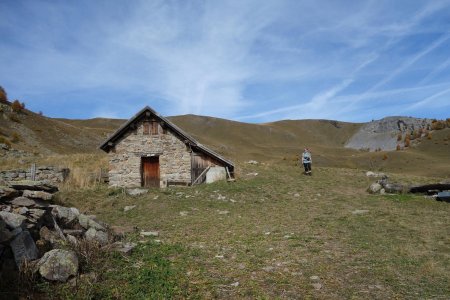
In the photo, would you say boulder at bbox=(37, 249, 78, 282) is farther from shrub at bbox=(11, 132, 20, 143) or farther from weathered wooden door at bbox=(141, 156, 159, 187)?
shrub at bbox=(11, 132, 20, 143)

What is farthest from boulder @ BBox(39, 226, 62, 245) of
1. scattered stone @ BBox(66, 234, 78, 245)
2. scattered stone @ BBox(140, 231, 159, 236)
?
scattered stone @ BBox(140, 231, 159, 236)

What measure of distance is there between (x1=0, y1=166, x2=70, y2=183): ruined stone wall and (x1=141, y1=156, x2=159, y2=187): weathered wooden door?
185 inches

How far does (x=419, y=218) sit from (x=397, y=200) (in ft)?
12.2

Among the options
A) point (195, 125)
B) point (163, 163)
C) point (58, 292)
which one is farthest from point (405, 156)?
point (195, 125)

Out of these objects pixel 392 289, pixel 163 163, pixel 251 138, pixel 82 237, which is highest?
pixel 251 138

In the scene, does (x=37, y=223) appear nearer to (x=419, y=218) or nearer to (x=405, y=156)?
(x=419, y=218)

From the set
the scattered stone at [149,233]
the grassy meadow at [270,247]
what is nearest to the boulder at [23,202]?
the grassy meadow at [270,247]

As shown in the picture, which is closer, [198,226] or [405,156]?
[198,226]

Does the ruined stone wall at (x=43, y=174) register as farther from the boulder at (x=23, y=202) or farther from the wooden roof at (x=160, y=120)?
the boulder at (x=23, y=202)

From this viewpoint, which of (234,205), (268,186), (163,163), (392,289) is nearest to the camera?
(392,289)

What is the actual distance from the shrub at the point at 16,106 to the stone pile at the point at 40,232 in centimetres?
4818

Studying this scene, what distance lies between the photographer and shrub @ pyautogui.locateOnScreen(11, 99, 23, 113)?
165 feet

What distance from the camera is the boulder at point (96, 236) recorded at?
8.24 meters

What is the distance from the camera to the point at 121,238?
972 centimetres
